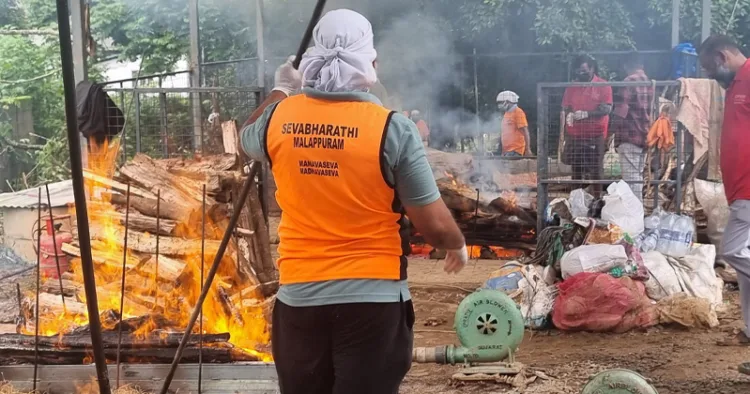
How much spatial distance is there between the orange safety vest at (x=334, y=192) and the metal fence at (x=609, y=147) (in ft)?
19.8

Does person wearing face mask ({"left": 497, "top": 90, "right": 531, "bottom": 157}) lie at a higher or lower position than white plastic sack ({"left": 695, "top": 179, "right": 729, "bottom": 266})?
higher

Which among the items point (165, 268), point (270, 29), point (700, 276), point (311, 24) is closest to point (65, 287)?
point (165, 268)

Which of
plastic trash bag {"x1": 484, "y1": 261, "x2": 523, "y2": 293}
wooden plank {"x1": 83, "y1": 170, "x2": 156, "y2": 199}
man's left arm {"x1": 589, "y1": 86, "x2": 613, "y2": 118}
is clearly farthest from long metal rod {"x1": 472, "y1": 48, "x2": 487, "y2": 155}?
wooden plank {"x1": 83, "y1": 170, "x2": 156, "y2": 199}

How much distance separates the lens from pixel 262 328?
18.5ft

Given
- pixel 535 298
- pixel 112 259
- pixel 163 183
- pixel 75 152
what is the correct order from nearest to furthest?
1. pixel 75 152
2. pixel 112 259
3. pixel 163 183
4. pixel 535 298

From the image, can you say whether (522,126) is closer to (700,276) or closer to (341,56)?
(700,276)

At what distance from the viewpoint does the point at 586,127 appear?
369 inches

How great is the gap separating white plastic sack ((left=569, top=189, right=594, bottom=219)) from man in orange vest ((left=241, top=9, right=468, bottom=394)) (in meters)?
5.63

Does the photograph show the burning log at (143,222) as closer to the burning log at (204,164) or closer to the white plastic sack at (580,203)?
the burning log at (204,164)

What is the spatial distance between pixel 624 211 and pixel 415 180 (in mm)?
5483

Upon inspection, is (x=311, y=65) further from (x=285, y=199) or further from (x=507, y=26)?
(x=507, y=26)

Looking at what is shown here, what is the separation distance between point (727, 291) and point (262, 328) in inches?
197

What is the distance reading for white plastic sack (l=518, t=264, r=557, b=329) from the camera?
6566 millimetres

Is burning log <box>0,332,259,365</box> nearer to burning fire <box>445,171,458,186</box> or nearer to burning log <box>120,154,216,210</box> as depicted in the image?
burning log <box>120,154,216,210</box>
